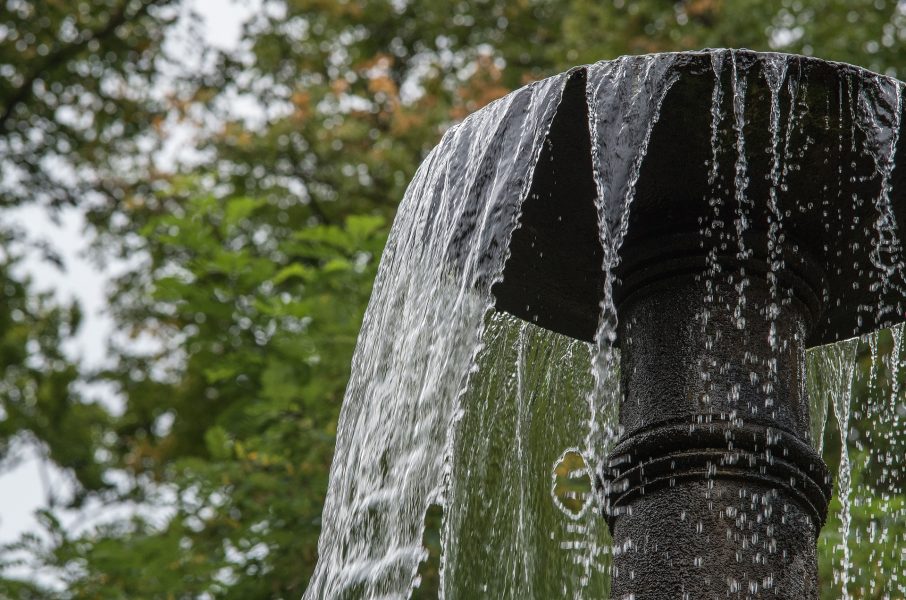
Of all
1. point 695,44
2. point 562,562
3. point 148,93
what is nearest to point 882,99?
point 562,562

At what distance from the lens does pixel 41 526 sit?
24.1 ft

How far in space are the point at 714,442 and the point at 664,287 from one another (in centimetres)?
63

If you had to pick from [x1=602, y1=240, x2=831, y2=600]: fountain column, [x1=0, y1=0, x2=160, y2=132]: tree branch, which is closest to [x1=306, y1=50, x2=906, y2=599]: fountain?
[x1=602, y1=240, x2=831, y2=600]: fountain column

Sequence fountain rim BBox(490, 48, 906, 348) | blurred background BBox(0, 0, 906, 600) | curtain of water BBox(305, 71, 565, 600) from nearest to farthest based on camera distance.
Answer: fountain rim BBox(490, 48, 906, 348), curtain of water BBox(305, 71, 565, 600), blurred background BBox(0, 0, 906, 600)

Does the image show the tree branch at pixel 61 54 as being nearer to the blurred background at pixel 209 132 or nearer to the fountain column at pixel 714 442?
the blurred background at pixel 209 132

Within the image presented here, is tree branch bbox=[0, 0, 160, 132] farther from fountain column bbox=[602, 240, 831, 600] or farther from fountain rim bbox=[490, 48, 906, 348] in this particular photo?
fountain column bbox=[602, 240, 831, 600]

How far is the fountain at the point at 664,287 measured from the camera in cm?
351

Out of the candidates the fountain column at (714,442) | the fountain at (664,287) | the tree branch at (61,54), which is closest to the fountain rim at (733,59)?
the fountain at (664,287)

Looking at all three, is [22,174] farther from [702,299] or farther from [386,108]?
[702,299]

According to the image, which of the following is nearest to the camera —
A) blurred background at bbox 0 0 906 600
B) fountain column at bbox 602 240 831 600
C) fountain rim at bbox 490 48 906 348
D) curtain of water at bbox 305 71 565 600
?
fountain column at bbox 602 240 831 600

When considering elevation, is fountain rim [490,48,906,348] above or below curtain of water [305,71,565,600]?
above

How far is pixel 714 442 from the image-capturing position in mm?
3521

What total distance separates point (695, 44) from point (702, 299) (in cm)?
916

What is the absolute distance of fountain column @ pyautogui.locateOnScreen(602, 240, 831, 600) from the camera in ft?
11.2
